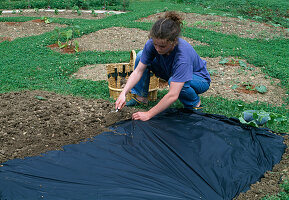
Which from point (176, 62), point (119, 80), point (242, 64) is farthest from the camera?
point (242, 64)

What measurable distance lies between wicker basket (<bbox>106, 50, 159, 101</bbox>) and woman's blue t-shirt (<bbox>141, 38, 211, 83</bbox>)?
38 cm

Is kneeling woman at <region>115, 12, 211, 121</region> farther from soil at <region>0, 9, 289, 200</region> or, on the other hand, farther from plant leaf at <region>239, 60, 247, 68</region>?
plant leaf at <region>239, 60, 247, 68</region>

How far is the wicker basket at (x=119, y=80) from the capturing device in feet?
12.6

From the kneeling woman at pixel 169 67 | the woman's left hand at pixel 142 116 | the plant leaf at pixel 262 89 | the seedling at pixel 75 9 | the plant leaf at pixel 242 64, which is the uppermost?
the seedling at pixel 75 9

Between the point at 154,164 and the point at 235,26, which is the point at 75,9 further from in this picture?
the point at 154,164

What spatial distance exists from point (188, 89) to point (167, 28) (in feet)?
2.74

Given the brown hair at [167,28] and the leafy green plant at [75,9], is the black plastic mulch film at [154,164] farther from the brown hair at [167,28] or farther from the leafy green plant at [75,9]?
the leafy green plant at [75,9]

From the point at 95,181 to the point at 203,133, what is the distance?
1.18 metres

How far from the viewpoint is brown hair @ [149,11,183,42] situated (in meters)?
2.65

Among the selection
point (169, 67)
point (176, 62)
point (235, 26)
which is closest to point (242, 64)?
point (169, 67)

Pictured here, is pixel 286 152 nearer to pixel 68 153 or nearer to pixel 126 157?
pixel 126 157

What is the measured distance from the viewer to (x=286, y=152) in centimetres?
279

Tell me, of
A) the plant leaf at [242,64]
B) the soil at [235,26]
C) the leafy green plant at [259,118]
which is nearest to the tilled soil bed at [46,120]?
the leafy green plant at [259,118]

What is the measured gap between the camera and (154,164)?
2.51 m
